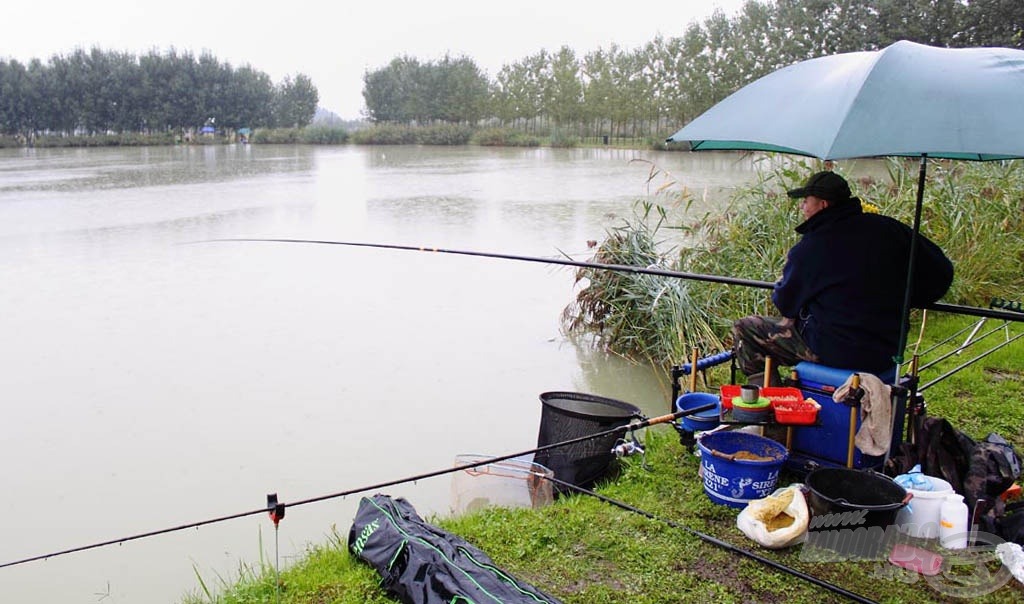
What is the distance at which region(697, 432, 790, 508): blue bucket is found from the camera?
2309mm

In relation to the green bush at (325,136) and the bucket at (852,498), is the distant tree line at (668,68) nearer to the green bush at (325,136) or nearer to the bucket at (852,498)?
the green bush at (325,136)

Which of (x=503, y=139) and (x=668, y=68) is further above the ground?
(x=668, y=68)

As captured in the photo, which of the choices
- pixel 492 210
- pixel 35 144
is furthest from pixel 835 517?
pixel 35 144

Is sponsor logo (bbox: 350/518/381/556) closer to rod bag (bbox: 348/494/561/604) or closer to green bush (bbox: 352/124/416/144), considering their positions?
rod bag (bbox: 348/494/561/604)

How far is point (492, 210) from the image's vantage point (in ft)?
36.3

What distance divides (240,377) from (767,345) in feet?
9.84

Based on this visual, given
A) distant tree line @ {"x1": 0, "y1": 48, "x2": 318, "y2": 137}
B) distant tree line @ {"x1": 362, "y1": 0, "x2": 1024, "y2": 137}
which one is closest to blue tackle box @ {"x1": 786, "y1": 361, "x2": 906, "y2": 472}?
distant tree line @ {"x1": 362, "y1": 0, "x2": 1024, "y2": 137}

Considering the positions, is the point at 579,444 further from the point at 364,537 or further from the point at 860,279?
the point at 860,279

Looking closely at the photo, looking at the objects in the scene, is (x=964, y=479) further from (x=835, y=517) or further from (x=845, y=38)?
(x=845, y=38)

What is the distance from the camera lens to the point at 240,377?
14.6ft

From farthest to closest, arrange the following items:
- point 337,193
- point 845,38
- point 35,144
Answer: point 35,144 < point 845,38 < point 337,193

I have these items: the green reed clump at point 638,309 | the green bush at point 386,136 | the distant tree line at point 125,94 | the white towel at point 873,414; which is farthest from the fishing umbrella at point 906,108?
the distant tree line at point 125,94

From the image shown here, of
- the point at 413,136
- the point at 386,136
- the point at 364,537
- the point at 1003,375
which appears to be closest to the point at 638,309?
the point at 1003,375

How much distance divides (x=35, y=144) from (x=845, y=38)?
34.5m
